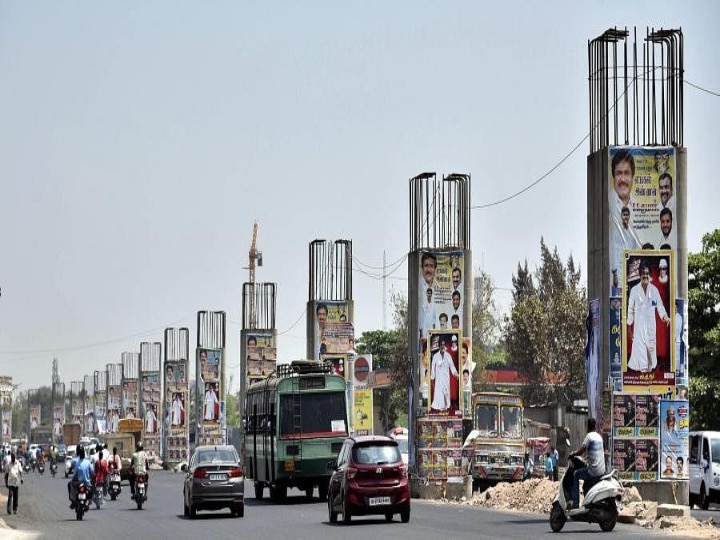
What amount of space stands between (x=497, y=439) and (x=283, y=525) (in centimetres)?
2017

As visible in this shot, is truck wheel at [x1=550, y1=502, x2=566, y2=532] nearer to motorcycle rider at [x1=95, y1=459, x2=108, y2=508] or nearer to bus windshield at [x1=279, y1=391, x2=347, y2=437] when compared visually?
bus windshield at [x1=279, y1=391, x2=347, y2=437]

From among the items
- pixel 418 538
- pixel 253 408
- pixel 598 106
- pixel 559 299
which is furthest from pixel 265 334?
pixel 418 538

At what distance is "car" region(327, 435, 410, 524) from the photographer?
31.0 m

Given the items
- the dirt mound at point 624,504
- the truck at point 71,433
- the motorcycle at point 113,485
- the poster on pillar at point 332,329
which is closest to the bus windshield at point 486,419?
the dirt mound at point 624,504

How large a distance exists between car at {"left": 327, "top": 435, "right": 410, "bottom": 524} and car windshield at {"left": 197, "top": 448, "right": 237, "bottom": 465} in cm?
584

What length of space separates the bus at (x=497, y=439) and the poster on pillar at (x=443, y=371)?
5.49m

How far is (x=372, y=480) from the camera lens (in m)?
31.1

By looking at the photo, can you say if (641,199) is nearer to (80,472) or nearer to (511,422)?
(80,472)

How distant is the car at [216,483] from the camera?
36.6 meters

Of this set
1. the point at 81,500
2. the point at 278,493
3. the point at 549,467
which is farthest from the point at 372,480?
the point at 549,467

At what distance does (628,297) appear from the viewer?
108 ft

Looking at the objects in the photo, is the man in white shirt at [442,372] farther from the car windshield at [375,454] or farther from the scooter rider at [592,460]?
the scooter rider at [592,460]

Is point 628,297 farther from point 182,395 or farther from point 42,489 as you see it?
point 182,395

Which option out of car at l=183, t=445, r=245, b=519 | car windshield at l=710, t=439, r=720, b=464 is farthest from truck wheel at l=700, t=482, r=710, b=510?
car at l=183, t=445, r=245, b=519
